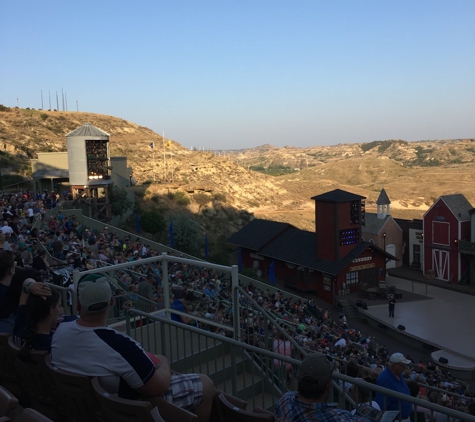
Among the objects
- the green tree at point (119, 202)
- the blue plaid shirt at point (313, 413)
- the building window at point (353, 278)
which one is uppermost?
the blue plaid shirt at point (313, 413)

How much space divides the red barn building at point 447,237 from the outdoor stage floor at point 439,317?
2377 mm

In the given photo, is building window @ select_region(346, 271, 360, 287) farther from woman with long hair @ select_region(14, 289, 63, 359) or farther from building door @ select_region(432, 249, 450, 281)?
woman with long hair @ select_region(14, 289, 63, 359)

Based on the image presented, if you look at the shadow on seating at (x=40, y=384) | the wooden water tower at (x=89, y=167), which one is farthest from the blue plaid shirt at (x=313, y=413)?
the wooden water tower at (x=89, y=167)

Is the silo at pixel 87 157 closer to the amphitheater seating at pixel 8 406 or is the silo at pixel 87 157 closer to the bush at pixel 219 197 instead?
the bush at pixel 219 197

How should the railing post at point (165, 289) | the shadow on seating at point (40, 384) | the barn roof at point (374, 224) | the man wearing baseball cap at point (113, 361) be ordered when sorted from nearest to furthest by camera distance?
the man wearing baseball cap at point (113, 361), the shadow on seating at point (40, 384), the railing post at point (165, 289), the barn roof at point (374, 224)

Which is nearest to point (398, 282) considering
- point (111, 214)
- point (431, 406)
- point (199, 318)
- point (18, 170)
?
point (111, 214)

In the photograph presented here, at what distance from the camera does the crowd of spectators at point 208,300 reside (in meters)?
7.38

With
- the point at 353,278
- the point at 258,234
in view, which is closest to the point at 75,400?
the point at 353,278

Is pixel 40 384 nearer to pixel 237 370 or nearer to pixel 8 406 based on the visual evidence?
pixel 8 406

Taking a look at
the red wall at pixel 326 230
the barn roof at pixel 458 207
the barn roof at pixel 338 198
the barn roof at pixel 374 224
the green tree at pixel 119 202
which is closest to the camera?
the barn roof at pixel 338 198

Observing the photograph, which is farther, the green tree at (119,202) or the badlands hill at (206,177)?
the badlands hill at (206,177)

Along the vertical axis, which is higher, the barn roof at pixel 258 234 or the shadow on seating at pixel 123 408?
the shadow on seating at pixel 123 408

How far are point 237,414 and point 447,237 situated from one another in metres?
36.0

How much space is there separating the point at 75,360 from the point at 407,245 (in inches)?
1554
